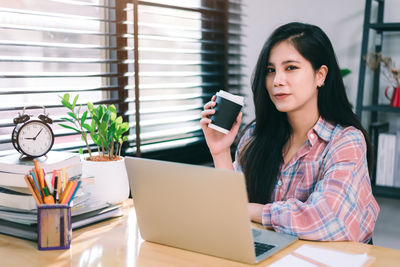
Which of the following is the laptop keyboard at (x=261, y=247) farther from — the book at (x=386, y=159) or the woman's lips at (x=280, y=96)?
the book at (x=386, y=159)

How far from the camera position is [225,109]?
1.36 metres

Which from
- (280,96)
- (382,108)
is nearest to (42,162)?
(280,96)

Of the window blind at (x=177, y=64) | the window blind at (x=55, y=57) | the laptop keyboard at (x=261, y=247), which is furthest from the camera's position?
the window blind at (x=177, y=64)

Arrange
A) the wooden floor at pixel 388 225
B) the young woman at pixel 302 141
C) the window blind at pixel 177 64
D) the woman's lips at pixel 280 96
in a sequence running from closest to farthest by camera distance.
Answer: the young woman at pixel 302 141, the woman's lips at pixel 280 96, the window blind at pixel 177 64, the wooden floor at pixel 388 225

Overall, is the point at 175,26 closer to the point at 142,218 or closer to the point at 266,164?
the point at 266,164

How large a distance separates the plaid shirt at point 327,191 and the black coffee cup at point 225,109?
0.26m

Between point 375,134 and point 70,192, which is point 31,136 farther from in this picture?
point 375,134

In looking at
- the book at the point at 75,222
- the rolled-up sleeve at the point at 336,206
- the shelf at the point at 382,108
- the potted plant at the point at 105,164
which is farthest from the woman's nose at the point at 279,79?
the shelf at the point at 382,108

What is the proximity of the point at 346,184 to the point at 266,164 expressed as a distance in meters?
0.39

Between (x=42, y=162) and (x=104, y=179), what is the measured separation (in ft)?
0.70

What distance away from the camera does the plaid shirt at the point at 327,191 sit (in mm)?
1188

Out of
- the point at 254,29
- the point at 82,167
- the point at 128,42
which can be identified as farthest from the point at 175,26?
the point at 82,167

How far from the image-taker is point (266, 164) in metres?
1.62

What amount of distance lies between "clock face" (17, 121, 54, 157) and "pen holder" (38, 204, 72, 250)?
27 cm
